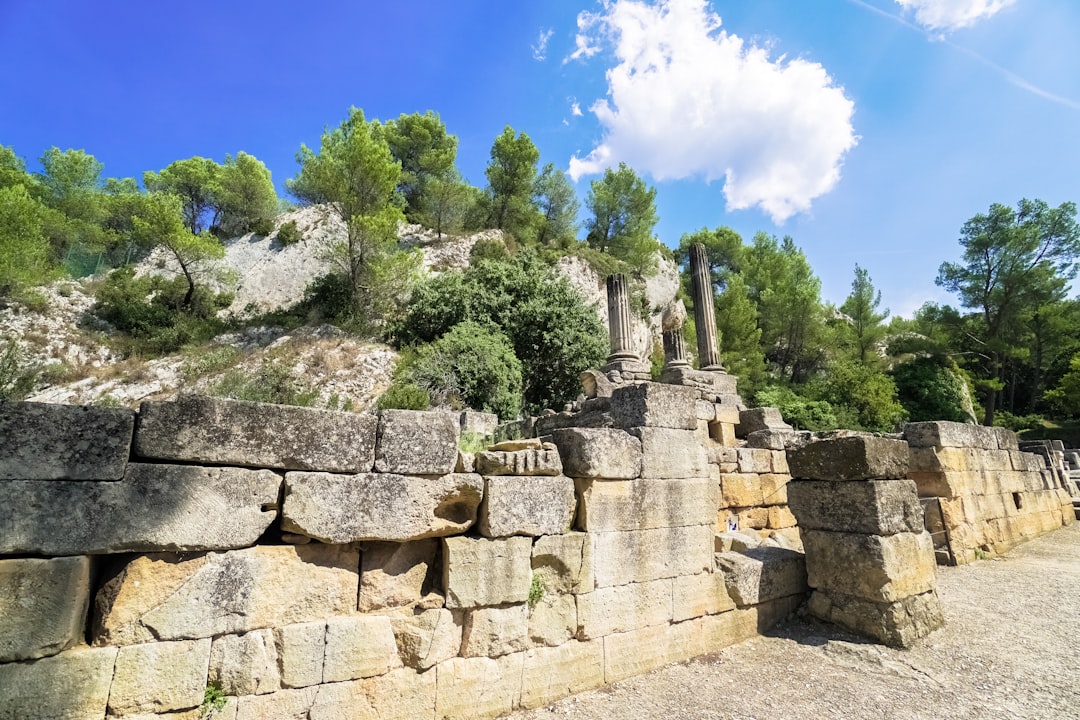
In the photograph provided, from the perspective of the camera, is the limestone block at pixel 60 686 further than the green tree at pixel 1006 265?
No

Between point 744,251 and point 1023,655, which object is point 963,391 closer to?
point 744,251

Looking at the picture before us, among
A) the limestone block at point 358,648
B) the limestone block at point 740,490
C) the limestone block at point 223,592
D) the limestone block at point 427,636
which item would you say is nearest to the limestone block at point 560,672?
the limestone block at point 427,636

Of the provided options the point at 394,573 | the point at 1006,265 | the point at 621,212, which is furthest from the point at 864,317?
the point at 394,573

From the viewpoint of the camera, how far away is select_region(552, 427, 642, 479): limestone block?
159 inches

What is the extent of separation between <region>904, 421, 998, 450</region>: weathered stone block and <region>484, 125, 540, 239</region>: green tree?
91.4ft

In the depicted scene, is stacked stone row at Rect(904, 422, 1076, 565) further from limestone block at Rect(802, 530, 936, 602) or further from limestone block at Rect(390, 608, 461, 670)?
limestone block at Rect(390, 608, 461, 670)

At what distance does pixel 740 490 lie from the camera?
26.0 feet

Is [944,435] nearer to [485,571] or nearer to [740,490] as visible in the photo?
[740,490]

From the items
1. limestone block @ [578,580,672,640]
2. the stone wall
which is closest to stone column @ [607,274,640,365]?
the stone wall

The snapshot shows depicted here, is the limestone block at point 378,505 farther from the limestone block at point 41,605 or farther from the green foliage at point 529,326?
the green foliage at point 529,326

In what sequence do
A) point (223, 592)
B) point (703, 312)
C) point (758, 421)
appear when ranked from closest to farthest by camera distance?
point (223, 592)
point (758, 421)
point (703, 312)

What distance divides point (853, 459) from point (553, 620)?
338 centimetres

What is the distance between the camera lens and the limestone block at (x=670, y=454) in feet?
14.5

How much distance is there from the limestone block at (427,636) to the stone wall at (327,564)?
0.01 metres
